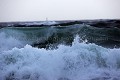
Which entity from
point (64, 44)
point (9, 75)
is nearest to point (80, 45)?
point (64, 44)

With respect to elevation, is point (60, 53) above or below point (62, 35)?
below

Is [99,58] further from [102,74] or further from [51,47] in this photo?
[51,47]

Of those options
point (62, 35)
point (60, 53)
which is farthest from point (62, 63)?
point (62, 35)

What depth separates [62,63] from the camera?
1.82 metres

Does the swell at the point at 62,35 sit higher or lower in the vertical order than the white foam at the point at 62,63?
higher

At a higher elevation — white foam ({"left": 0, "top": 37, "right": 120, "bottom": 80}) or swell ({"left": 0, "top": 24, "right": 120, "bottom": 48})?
swell ({"left": 0, "top": 24, "right": 120, "bottom": 48})

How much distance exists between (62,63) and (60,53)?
103 mm

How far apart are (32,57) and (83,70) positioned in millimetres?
513

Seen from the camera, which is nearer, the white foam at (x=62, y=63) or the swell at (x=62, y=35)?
the white foam at (x=62, y=63)

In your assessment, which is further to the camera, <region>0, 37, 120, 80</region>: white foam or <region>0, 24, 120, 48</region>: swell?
<region>0, 24, 120, 48</region>: swell

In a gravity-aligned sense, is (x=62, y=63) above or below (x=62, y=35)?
below

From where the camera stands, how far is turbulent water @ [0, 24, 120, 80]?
5.91 ft

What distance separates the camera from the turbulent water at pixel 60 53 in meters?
1.80

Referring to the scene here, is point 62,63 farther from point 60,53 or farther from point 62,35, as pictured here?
point 62,35
